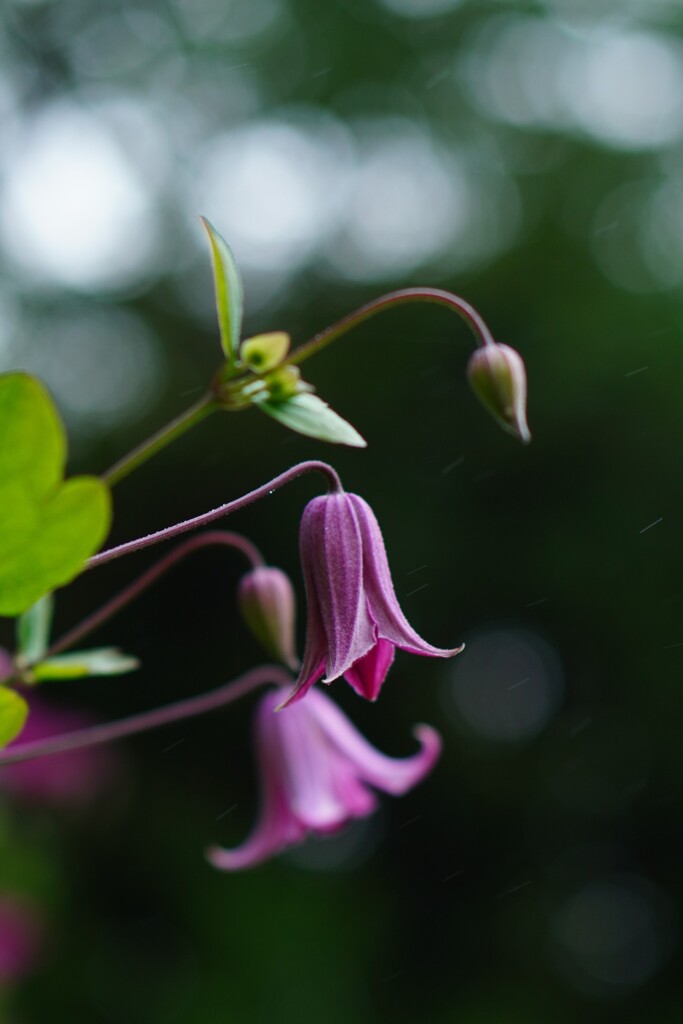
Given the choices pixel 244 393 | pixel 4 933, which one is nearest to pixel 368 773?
pixel 244 393

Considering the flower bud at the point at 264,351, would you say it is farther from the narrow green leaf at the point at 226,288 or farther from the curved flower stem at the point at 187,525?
the curved flower stem at the point at 187,525

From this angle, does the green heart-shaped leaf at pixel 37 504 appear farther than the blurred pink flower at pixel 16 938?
No

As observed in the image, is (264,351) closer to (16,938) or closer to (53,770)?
(16,938)

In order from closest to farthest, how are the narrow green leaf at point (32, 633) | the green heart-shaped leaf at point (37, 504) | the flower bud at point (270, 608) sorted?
the green heart-shaped leaf at point (37, 504), the narrow green leaf at point (32, 633), the flower bud at point (270, 608)

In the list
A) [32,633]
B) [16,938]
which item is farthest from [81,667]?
[16,938]

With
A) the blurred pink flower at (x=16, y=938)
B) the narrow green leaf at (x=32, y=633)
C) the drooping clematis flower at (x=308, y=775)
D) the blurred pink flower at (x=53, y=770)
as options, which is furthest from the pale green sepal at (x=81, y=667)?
the blurred pink flower at (x=53, y=770)

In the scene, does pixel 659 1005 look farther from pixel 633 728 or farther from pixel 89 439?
pixel 89 439

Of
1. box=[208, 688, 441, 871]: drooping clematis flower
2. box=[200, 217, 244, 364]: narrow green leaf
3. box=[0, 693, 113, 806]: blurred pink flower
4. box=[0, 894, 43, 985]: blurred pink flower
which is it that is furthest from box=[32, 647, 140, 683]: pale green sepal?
box=[0, 693, 113, 806]: blurred pink flower
